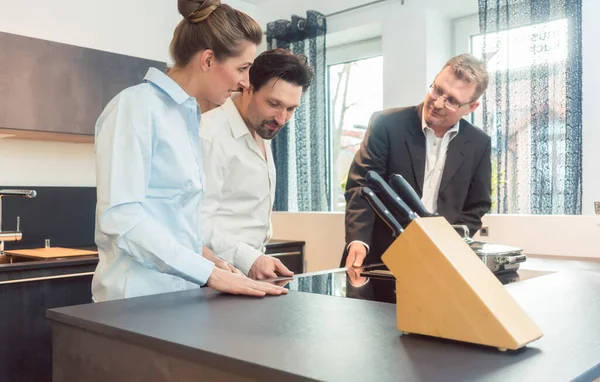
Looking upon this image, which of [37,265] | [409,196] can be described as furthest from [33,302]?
[409,196]

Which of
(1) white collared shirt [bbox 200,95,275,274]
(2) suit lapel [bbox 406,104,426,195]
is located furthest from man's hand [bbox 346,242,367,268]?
(2) suit lapel [bbox 406,104,426,195]

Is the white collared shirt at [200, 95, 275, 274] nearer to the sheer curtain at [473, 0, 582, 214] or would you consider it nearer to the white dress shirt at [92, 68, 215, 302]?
the white dress shirt at [92, 68, 215, 302]

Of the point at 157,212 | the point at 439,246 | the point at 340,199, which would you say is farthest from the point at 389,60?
the point at 439,246

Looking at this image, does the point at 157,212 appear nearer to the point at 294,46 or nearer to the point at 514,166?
the point at 514,166

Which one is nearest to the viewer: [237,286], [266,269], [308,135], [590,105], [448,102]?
[237,286]

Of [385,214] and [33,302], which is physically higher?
[385,214]

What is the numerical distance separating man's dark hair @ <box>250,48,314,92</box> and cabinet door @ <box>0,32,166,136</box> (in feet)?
4.48

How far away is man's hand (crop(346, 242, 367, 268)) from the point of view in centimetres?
176

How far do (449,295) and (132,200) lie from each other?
65 centimetres

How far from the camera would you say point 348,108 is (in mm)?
3762

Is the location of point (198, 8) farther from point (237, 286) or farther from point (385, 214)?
point (385, 214)

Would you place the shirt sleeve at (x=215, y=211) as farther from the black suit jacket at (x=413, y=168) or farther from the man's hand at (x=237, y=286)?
the black suit jacket at (x=413, y=168)

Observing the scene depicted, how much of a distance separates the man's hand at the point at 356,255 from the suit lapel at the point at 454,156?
0.43m

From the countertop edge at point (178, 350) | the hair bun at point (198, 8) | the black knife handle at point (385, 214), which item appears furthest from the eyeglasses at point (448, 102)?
the countertop edge at point (178, 350)
